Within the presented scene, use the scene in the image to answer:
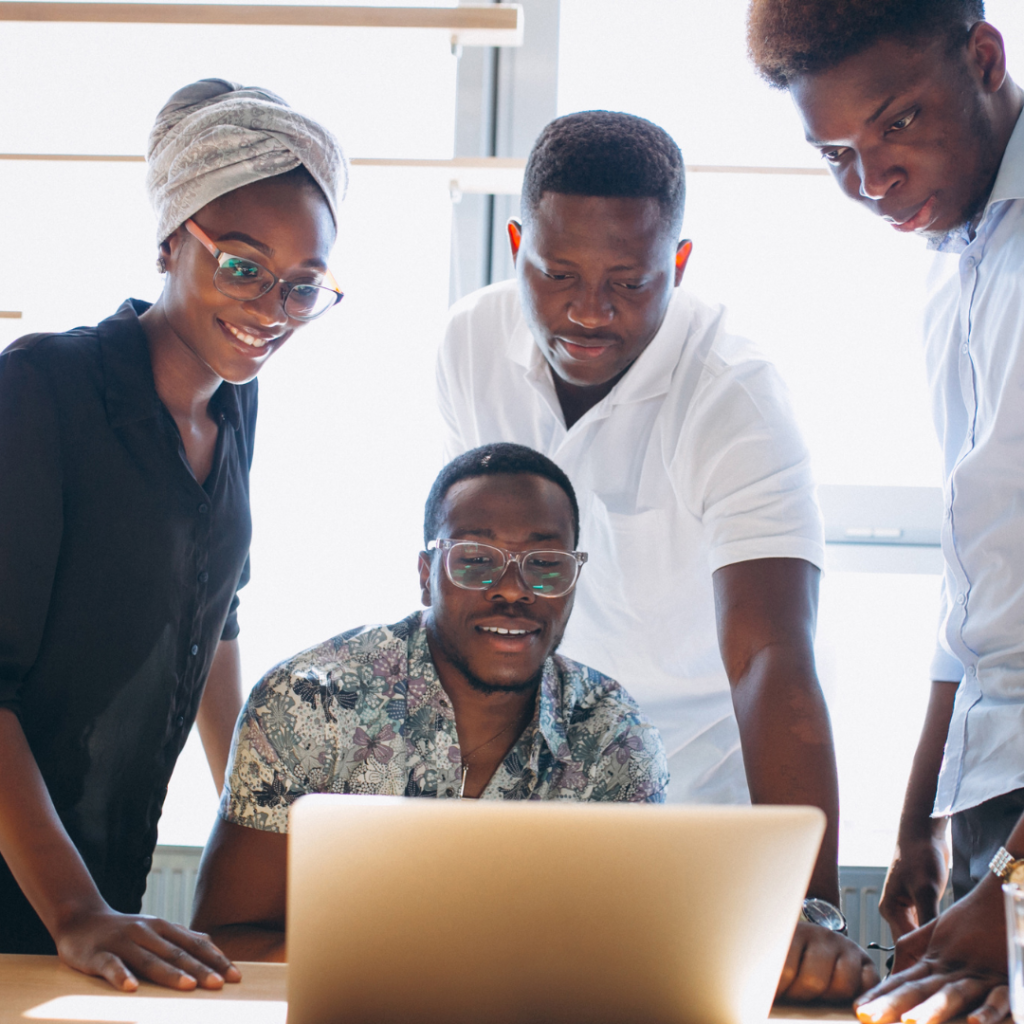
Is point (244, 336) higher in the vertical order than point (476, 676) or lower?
higher

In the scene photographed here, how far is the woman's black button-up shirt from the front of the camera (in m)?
1.37

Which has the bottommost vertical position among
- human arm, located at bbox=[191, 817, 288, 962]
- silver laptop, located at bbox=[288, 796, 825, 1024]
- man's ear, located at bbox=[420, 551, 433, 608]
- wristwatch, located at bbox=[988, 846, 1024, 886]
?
human arm, located at bbox=[191, 817, 288, 962]

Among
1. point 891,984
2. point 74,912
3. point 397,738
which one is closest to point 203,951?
point 74,912

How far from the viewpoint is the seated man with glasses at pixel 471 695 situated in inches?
57.8

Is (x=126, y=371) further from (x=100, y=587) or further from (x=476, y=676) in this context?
(x=476, y=676)

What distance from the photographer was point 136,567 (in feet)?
4.84

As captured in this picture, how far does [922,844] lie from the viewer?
63.2 inches

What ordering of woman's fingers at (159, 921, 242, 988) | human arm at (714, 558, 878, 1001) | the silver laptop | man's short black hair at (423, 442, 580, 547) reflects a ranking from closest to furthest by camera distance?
the silver laptop
woman's fingers at (159, 921, 242, 988)
human arm at (714, 558, 878, 1001)
man's short black hair at (423, 442, 580, 547)

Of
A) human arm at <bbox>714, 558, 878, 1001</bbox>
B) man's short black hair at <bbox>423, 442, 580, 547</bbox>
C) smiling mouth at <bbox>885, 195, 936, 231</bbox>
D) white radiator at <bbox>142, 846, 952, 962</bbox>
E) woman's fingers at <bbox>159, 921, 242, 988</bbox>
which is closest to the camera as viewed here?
woman's fingers at <bbox>159, 921, 242, 988</bbox>

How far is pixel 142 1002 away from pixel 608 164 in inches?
47.3

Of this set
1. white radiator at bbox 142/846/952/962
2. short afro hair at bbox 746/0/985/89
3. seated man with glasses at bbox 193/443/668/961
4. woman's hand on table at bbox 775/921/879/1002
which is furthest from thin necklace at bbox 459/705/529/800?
white radiator at bbox 142/846/952/962

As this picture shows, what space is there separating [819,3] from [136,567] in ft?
3.80

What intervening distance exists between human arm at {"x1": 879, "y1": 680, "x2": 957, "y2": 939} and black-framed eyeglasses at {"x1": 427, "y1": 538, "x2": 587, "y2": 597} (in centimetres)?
61

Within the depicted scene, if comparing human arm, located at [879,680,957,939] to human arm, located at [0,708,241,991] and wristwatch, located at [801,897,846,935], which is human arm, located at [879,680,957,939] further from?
human arm, located at [0,708,241,991]
